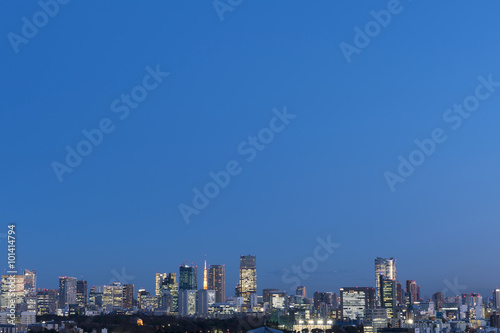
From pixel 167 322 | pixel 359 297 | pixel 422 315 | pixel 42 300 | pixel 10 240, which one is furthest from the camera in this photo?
pixel 42 300

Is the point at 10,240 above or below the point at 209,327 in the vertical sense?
above

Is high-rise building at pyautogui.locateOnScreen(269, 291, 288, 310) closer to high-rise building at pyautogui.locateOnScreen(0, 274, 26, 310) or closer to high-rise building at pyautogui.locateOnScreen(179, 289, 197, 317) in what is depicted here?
high-rise building at pyautogui.locateOnScreen(179, 289, 197, 317)

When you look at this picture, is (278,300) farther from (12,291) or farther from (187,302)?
(12,291)

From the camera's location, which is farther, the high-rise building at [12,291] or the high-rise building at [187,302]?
the high-rise building at [187,302]

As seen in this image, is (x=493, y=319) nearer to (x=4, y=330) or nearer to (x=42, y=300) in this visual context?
(x=4, y=330)

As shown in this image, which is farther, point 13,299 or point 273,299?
point 273,299

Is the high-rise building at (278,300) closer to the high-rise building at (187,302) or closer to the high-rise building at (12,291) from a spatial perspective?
the high-rise building at (187,302)

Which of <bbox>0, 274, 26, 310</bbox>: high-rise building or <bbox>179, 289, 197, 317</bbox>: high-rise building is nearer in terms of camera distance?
<bbox>0, 274, 26, 310</bbox>: high-rise building

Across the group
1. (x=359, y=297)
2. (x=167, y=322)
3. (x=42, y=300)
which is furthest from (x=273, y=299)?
(x=167, y=322)

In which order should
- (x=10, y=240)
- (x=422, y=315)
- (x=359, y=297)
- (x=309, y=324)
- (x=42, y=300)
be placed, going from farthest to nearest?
(x=42, y=300) < (x=359, y=297) < (x=422, y=315) < (x=309, y=324) < (x=10, y=240)

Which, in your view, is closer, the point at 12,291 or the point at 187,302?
the point at 12,291

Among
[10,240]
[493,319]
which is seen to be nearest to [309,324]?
[493,319]
